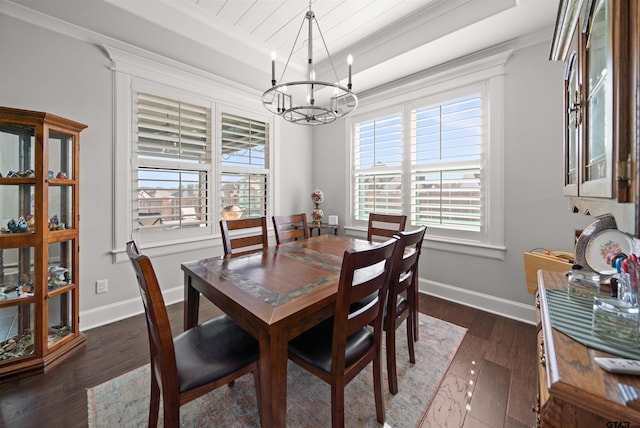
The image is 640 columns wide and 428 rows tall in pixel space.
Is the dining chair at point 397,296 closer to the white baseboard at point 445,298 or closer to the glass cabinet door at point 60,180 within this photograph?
the white baseboard at point 445,298

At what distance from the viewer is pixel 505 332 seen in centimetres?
227

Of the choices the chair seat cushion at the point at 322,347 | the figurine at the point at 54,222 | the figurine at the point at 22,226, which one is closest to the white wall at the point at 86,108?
the figurine at the point at 54,222

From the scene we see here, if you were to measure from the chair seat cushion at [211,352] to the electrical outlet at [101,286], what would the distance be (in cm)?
172

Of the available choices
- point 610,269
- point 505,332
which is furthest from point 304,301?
point 505,332

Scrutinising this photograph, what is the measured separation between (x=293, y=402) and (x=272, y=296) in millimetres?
790

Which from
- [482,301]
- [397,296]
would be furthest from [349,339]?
[482,301]

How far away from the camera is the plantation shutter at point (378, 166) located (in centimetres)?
334

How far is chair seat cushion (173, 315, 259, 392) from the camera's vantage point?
108 cm

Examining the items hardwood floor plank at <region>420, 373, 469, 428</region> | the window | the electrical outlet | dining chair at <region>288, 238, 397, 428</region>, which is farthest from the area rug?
the window

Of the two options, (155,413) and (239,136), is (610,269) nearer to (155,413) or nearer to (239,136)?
(155,413)

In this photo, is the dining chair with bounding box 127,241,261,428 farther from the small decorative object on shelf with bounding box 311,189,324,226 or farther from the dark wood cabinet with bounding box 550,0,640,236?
the small decorative object on shelf with bounding box 311,189,324,226

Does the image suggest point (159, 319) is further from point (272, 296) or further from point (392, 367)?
point (392, 367)

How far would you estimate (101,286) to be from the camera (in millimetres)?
2402

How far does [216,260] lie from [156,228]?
54.5 inches
